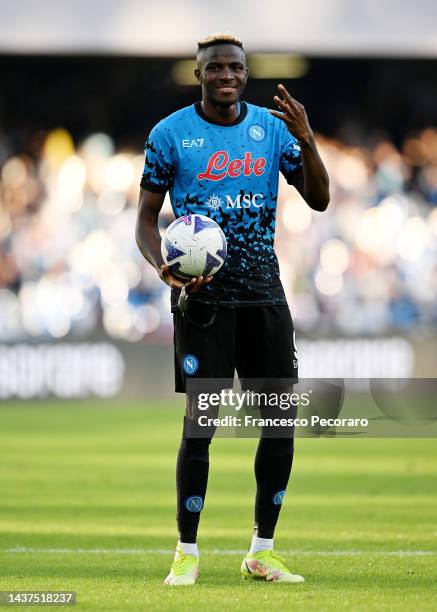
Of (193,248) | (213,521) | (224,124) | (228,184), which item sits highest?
(224,124)

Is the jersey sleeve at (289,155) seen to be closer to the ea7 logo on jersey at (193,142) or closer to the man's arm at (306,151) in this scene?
the man's arm at (306,151)

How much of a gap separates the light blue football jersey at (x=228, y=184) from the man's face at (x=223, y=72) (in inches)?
6.6

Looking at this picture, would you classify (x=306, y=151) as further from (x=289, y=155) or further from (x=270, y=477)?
(x=270, y=477)

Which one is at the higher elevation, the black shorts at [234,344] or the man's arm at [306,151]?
the man's arm at [306,151]

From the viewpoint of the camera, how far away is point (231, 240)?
574 centimetres

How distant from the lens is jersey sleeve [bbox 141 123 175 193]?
5.74m

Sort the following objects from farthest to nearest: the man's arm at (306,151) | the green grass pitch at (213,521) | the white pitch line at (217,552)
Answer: the white pitch line at (217,552), the man's arm at (306,151), the green grass pitch at (213,521)

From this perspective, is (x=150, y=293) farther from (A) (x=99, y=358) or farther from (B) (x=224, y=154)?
(B) (x=224, y=154)

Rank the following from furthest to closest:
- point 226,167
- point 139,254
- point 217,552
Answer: point 139,254
point 217,552
point 226,167

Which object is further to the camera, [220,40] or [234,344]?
[234,344]

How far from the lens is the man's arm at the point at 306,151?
5523mm

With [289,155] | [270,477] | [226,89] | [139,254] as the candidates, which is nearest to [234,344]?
[270,477]

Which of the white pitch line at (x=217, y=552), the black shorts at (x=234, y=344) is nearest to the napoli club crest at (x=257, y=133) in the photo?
the black shorts at (x=234, y=344)

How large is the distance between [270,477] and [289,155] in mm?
1384
